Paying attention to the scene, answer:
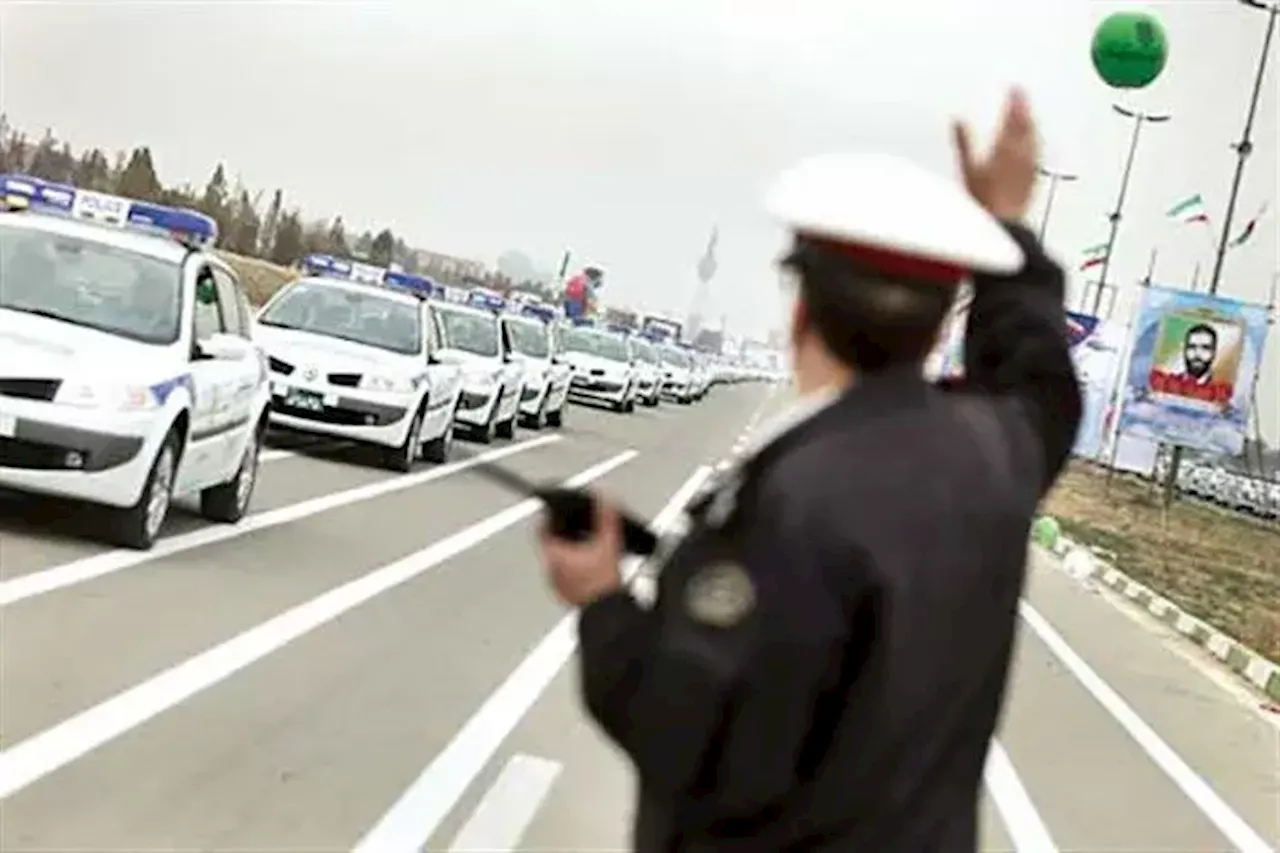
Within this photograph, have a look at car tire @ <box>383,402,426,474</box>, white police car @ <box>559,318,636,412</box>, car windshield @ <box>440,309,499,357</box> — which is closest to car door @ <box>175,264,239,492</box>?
car tire @ <box>383,402,426,474</box>

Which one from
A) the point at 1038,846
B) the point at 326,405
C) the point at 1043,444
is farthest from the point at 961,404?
the point at 326,405

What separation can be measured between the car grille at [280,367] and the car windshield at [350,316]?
0.66 meters

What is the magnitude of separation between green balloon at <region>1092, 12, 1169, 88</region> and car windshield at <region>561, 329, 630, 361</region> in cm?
3485

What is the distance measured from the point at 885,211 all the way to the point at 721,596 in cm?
45

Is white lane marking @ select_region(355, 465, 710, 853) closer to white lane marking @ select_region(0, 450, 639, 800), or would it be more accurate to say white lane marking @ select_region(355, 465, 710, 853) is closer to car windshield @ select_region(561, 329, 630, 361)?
white lane marking @ select_region(0, 450, 639, 800)

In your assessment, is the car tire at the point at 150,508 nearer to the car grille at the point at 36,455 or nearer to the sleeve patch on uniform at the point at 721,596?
the car grille at the point at 36,455

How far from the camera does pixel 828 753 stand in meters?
2.36

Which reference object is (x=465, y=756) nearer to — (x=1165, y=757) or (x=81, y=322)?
(x=81, y=322)

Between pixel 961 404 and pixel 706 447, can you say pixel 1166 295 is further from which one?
pixel 961 404

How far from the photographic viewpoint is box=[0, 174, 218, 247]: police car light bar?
13.8 metres

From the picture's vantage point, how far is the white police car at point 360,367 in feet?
64.7

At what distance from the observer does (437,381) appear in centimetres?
2158

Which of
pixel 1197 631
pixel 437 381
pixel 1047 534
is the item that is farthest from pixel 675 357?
pixel 1197 631

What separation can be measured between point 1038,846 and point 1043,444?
5.73m
